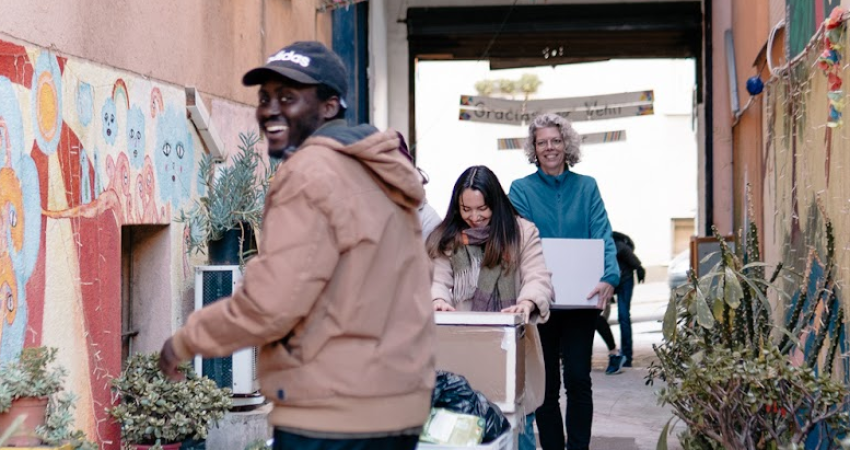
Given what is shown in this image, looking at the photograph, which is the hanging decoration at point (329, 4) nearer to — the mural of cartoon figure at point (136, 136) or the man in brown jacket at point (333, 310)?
the mural of cartoon figure at point (136, 136)

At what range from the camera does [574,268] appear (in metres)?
6.34

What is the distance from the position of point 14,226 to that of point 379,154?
2341mm

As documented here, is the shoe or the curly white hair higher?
the curly white hair

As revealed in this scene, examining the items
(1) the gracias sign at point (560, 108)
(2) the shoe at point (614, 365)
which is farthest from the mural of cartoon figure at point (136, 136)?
(1) the gracias sign at point (560, 108)

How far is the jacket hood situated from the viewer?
303 cm

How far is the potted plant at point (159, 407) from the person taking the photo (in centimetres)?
577

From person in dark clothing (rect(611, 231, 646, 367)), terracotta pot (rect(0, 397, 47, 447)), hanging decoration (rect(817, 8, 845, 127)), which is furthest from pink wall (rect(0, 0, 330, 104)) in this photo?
person in dark clothing (rect(611, 231, 646, 367))

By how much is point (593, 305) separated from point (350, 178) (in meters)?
3.49

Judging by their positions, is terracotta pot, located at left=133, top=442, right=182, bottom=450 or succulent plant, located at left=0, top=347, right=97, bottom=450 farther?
terracotta pot, located at left=133, top=442, right=182, bottom=450

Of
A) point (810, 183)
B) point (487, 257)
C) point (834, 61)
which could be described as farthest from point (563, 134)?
point (834, 61)

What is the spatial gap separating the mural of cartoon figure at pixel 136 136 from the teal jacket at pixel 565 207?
6.71ft

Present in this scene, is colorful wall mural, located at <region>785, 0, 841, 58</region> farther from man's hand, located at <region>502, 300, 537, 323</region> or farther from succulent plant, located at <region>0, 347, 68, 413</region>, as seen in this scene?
succulent plant, located at <region>0, 347, 68, 413</region>

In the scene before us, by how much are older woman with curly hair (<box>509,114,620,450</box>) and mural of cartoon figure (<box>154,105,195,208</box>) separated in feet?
6.22

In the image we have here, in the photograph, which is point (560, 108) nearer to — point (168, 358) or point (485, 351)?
point (485, 351)
